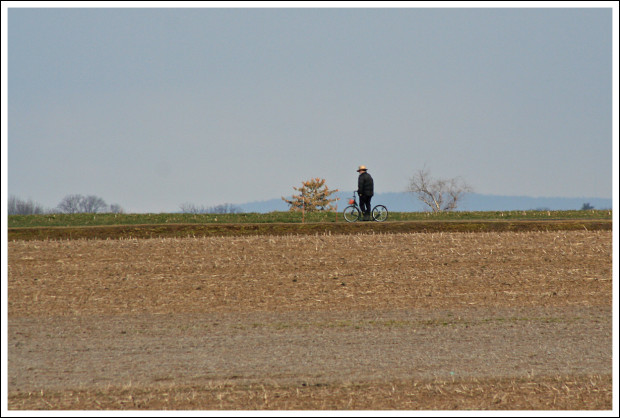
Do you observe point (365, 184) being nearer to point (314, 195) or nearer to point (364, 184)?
point (364, 184)

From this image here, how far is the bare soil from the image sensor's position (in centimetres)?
919

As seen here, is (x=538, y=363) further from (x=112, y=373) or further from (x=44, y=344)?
(x=44, y=344)

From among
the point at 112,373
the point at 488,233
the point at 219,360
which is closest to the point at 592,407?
the point at 219,360

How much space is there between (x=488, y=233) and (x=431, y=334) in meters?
Result: 9.40

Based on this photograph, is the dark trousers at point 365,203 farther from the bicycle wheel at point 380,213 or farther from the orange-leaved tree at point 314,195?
the orange-leaved tree at point 314,195

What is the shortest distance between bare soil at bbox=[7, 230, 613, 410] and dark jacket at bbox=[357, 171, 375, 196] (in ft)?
16.4

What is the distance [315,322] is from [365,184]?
12230mm

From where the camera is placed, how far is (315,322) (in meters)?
13.5

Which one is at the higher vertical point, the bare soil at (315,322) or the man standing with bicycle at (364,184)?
the man standing with bicycle at (364,184)

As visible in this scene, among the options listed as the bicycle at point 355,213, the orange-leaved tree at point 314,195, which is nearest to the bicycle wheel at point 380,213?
the bicycle at point 355,213

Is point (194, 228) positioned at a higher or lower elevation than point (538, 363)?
higher

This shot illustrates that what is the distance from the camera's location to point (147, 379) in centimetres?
981

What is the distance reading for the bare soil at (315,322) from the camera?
9188 millimetres

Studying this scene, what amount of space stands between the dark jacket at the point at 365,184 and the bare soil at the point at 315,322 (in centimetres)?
500
